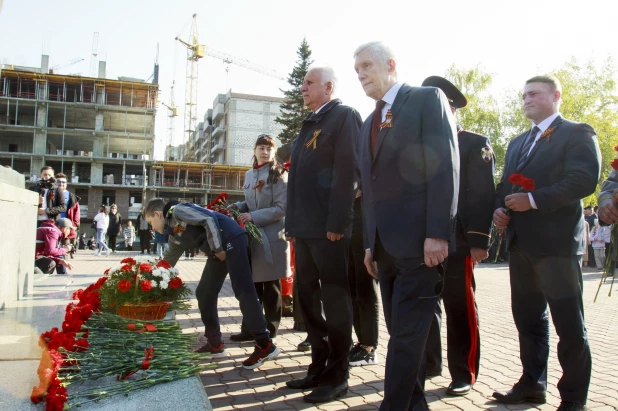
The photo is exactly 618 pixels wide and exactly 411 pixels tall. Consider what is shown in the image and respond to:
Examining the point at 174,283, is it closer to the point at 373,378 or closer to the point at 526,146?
the point at 373,378

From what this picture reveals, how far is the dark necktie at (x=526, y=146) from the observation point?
12.8 ft

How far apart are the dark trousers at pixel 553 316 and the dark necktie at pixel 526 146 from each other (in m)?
0.62

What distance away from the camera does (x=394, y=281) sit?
120 inches

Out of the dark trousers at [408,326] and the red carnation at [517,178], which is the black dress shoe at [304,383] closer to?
the dark trousers at [408,326]

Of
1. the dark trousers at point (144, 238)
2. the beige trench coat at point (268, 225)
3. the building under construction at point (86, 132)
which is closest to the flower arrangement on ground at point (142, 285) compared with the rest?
the beige trench coat at point (268, 225)

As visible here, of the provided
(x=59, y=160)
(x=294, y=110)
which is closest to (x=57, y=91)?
(x=59, y=160)

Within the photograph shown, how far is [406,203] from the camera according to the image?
9.71 feet

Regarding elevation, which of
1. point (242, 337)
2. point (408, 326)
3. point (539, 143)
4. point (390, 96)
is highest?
point (390, 96)

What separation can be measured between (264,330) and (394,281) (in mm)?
1873

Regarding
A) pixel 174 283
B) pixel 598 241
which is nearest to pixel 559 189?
pixel 174 283

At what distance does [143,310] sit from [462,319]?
97.7 inches

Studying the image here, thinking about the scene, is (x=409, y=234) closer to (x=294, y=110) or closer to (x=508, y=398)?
(x=508, y=398)

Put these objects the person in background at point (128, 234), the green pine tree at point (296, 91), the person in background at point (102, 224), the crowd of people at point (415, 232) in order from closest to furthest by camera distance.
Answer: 1. the crowd of people at point (415, 232)
2. the person in background at point (102, 224)
3. the person in background at point (128, 234)
4. the green pine tree at point (296, 91)

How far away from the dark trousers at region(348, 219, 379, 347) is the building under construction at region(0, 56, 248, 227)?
70856 millimetres
